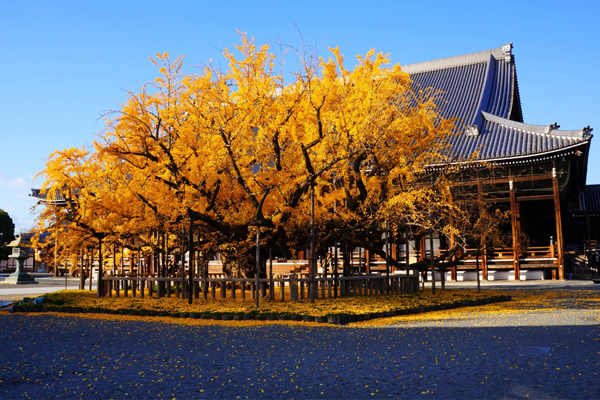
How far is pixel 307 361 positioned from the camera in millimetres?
6406

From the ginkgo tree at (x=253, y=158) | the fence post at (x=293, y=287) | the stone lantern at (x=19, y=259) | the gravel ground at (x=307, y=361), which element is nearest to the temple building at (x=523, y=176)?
the ginkgo tree at (x=253, y=158)

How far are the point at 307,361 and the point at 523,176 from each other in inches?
917

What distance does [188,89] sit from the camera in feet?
48.4

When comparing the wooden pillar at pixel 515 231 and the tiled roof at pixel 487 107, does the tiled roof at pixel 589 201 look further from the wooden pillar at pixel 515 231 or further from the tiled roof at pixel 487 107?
the wooden pillar at pixel 515 231

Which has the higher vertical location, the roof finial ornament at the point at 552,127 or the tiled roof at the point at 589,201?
the roof finial ornament at the point at 552,127

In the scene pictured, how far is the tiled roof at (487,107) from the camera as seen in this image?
2564 centimetres

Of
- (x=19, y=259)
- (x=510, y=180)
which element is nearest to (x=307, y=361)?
(x=510, y=180)

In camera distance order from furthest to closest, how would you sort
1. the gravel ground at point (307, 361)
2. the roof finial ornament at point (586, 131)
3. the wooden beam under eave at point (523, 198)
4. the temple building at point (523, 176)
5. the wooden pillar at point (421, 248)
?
the wooden pillar at point (421, 248)
the wooden beam under eave at point (523, 198)
the temple building at point (523, 176)
the roof finial ornament at point (586, 131)
the gravel ground at point (307, 361)

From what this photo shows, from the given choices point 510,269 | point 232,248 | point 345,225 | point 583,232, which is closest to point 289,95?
point 345,225

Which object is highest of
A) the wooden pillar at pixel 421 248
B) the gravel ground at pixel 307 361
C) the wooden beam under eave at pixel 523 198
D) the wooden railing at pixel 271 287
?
the wooden beam under eave at pixel 523 198

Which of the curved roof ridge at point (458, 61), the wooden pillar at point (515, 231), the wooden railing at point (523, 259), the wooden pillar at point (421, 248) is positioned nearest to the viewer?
the wooden pillar at point (515, 231)

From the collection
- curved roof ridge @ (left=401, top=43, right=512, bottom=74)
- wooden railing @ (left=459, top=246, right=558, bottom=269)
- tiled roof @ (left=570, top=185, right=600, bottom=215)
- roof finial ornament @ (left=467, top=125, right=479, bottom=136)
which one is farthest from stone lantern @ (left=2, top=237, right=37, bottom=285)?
tiled roof @ (left=570, top=185, right=600, bottom=215)

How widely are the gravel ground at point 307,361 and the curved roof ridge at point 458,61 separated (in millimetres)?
31480

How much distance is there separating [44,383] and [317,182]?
Answer: 961 cm
